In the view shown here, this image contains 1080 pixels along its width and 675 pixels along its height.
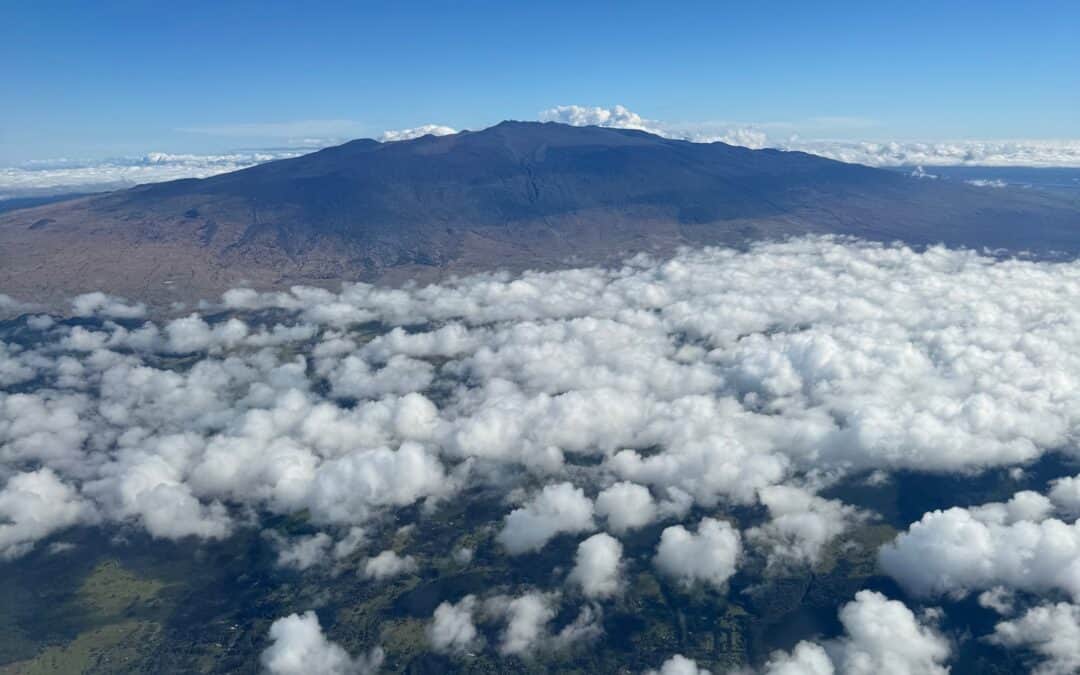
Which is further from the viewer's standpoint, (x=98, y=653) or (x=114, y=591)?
(x=114, y=591)

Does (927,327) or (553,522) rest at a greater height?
(927,327)

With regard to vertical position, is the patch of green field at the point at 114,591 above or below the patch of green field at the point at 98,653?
above

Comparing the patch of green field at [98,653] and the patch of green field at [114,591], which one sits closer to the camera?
the patch of green field at [98,653]

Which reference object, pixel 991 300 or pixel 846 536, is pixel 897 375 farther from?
pixel 991 300

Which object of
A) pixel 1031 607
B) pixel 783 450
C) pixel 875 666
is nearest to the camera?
pixel 875 666

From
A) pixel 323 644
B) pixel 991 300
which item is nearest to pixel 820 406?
pixel 991 300

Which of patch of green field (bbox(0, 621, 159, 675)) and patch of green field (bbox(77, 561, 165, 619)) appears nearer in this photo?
patch of green field (bbox(0, 621, 159, 675))

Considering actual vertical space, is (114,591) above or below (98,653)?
above

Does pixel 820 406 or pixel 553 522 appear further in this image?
pixel 820 406

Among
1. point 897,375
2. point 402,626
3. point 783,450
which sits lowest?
point 402,626

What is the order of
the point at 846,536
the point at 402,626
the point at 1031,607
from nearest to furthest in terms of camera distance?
the point at 1031,607 → the point at 402,626 → the point at 846,536

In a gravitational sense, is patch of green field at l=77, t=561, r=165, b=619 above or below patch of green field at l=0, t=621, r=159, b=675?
above
